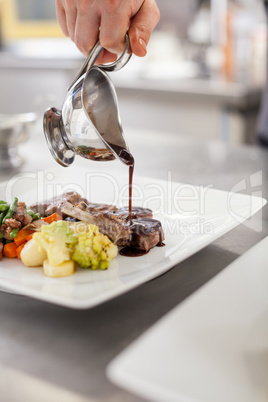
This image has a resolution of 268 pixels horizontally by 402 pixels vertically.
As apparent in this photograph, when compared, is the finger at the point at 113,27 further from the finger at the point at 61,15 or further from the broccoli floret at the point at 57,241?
the broccoli floret at the point at 57,241

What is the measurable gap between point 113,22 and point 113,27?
1cm

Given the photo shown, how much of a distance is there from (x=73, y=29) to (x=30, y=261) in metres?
0.72

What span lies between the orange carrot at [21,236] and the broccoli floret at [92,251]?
0.15m

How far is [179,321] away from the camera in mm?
767

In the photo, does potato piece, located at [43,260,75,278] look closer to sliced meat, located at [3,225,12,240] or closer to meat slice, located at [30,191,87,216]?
sliced meat, located at [3,225,12,240]

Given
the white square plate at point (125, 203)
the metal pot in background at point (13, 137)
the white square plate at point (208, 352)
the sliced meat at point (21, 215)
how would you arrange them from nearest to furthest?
the white square plate at point (208, 352) → the white square plate at point (125, 203) → the sliced meat at point (21, 215) → the metal pot in background at point (13, 137)

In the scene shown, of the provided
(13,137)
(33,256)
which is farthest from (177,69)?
(33,256)

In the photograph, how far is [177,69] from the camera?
421 centimetres

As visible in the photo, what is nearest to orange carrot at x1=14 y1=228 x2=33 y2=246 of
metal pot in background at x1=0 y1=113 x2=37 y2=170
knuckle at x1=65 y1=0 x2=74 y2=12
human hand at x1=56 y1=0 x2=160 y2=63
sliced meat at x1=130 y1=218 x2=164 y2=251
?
sliced meat at x1=130 y1=218 x2=164 y2=251

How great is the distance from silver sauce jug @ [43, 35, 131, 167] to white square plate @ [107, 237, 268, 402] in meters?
0.45

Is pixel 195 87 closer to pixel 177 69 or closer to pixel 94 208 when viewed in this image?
pixel 177 69

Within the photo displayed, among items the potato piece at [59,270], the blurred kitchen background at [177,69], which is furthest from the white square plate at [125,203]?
the blurred kitchen background at [177,69]

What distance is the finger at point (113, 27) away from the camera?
1231mm

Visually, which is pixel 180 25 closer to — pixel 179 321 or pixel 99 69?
pixel 99 69
